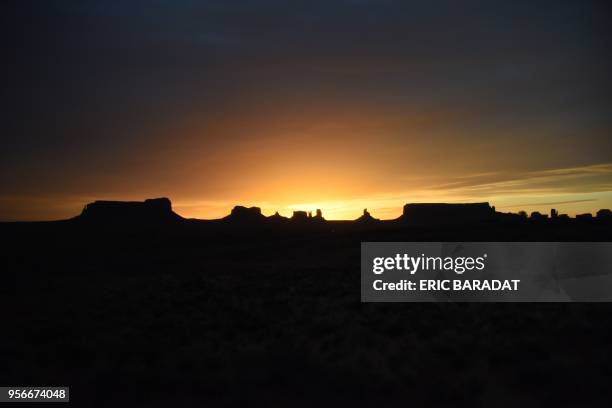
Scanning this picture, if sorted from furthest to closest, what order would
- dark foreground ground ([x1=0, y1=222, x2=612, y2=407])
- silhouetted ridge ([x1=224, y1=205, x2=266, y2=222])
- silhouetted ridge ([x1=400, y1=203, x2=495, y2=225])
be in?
silhouetted ridge ([x1=224, y1=205, x2=266, y2=222])
silhouetted ridge ([x1=400, y1=203, x2=495, y2=225])
dark foreground ground ([x1=0, y1=222, x2=612, y2=407])

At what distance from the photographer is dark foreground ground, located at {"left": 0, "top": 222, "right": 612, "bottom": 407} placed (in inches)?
310

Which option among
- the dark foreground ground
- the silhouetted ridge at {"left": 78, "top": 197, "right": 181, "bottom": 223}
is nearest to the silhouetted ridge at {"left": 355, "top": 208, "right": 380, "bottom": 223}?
the silhouetted ridge at {"left": 78, "top": 197, "right": 181, "bottom": 223}

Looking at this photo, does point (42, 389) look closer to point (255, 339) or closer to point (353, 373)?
point (255, 339)

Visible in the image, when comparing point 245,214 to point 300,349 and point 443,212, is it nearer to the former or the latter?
point 443,212

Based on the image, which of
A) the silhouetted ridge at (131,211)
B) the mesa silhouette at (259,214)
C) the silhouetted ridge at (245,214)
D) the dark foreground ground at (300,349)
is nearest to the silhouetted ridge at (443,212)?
the mesa silhouette at (259,214)

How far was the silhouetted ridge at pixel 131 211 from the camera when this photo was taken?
95125 mm

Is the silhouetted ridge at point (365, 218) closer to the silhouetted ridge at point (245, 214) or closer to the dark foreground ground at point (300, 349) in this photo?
the silhouetted ridge at point (245, 214)

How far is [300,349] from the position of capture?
389 inches

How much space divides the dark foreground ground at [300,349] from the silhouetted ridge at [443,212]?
93.1 m

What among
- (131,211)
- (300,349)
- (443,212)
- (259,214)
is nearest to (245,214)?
(259,214)

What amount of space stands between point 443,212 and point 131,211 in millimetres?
82783

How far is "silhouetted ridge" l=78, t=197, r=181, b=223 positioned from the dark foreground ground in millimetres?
80402

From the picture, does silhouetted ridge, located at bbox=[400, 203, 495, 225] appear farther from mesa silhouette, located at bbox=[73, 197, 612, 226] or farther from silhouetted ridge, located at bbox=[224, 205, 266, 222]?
silhouetted ridge, located at bbox=[224, 205, 266, 222]

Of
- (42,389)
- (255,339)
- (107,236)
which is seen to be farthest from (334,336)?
(107,236)
